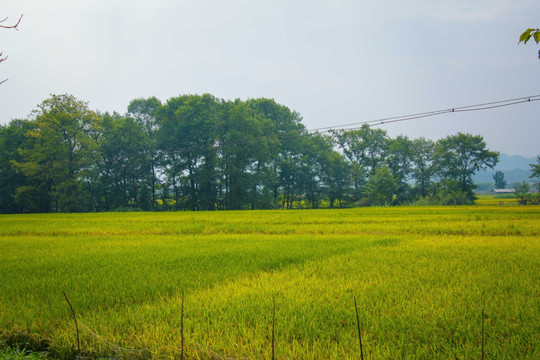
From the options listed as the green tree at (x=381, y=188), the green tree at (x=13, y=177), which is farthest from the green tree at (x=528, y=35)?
the green tree at (x=13, y=177)

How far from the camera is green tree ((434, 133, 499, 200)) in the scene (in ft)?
151

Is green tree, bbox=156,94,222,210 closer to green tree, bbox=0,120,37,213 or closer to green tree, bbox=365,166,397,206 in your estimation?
green tree, bbox=0,120,37,213

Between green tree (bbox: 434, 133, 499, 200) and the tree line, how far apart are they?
0.51ft

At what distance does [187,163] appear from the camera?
38.5m

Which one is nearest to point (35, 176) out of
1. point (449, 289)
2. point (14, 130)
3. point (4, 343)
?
point (14, 130)

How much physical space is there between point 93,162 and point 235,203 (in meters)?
17.6

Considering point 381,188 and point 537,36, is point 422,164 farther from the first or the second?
point 537,36

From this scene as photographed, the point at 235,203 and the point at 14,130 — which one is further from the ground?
the point at 14,130

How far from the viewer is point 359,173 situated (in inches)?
1913

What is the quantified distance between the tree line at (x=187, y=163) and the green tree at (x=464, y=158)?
16cm

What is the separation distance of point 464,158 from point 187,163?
43.8m

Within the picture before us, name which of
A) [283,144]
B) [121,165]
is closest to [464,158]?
[283,144]

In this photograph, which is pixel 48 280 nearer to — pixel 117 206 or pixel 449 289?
pixel 449 289

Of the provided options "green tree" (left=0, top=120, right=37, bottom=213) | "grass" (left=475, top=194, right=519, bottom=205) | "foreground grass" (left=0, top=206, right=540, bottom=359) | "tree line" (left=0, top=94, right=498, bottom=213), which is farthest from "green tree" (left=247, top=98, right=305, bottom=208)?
"foreground grass" (left=0, top=206, right=540, bottom=359)
